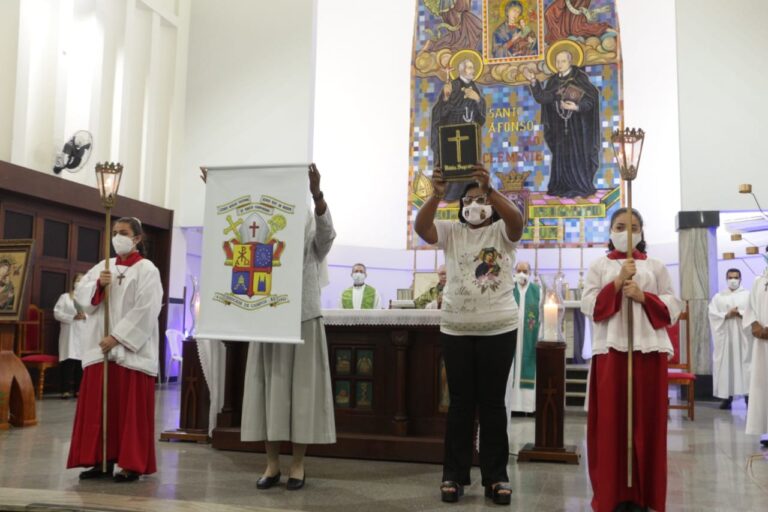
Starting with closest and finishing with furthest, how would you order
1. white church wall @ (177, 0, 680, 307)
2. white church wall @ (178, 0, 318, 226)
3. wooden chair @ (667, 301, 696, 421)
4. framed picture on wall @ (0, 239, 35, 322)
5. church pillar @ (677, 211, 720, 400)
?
framed picture on wall @ (0, 239, 35, 322), wooden chair @ (667, 301, 696, 421), church pillar @ (677, 211, 720, 400), white church wall @ (178, 0, 318, 226), white church wall @ (177, 0, 680, 307)

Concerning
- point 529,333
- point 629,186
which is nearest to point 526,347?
point 529,333

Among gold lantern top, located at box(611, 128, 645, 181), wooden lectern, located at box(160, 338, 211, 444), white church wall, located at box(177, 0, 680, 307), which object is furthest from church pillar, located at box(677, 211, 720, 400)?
gold lantern top, located at box(611, 128, 645, 181)

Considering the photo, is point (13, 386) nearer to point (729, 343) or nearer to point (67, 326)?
point (67, 326)

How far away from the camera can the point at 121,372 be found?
4047mm

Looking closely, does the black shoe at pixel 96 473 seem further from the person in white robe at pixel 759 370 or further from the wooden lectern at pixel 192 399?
the person in white robe at pixel 759 370

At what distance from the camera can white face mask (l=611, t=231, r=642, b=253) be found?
3.58 meters

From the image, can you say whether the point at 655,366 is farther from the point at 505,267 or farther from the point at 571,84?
the point at 571,84

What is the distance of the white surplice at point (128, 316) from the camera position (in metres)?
4.02

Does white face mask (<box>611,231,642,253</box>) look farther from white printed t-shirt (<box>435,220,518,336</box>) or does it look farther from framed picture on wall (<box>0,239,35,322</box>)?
framed picture on wall (<box>0,239,35,322</box>)

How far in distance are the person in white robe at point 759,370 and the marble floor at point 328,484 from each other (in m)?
0.23

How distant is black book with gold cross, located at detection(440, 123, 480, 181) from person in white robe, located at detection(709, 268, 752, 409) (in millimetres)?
7006

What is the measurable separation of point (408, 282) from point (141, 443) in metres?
9.88

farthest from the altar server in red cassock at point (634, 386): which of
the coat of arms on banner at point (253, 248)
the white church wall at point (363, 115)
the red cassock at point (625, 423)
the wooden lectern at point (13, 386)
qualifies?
the white church wall at point (363, 115)

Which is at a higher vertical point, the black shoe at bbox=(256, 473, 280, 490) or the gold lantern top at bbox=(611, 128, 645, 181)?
the gold lantern top at bbox=(611, 128, 645, 181)
